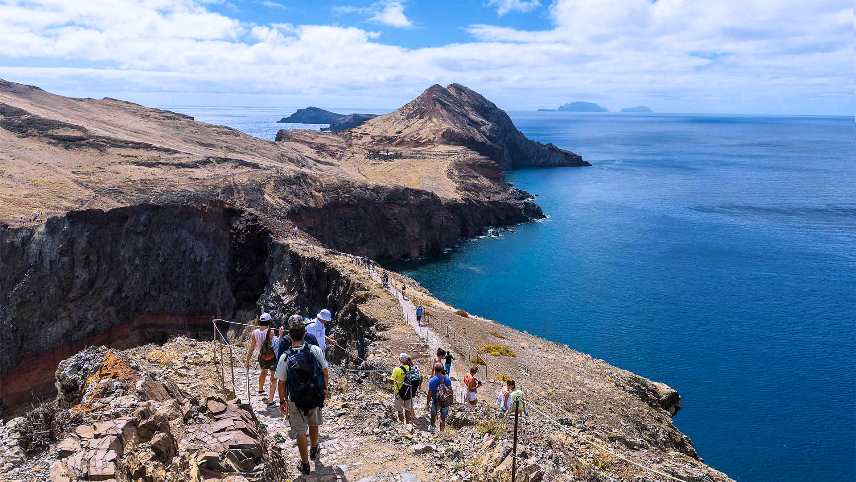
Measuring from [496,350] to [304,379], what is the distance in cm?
A: 2693

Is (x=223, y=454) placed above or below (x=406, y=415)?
above

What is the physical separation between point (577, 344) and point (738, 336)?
14.7 metres

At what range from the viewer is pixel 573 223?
9994cm

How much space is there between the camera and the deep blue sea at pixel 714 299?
127 ft

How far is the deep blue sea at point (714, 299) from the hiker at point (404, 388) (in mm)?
28314

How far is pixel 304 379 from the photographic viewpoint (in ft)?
33.1

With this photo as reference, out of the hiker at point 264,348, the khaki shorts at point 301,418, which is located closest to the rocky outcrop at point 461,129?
the hiker at point 264,348

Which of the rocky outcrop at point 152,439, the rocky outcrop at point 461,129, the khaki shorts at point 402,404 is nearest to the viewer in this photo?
the rocky outcrop at point 152,439

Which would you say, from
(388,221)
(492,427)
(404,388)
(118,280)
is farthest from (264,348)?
(388,221)

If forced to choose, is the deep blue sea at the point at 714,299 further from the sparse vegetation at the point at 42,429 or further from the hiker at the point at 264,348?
the sparse vegetation at the point at 42,429

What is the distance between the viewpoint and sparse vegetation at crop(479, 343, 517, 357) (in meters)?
35.4

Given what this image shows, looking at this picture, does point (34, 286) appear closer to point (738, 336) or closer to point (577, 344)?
point (577, 344)

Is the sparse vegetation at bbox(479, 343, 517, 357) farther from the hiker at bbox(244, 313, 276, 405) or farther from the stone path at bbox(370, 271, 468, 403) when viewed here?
the hiker at bbox(244, 313, 276, 405)

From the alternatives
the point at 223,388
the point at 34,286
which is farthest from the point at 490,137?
the point at 223,388
